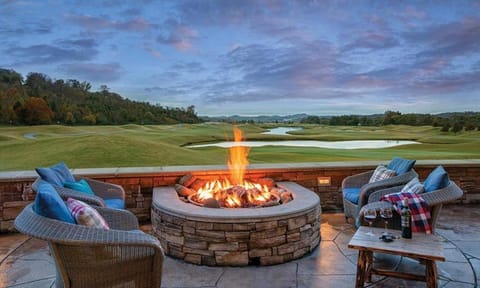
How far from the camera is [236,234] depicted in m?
3.50

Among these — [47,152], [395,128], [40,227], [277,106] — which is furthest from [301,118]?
[40,227]

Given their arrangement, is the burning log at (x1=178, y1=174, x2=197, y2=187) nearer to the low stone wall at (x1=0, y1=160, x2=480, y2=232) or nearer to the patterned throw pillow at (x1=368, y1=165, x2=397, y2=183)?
the low stone wall at (x1=0, y1=160, x2=480, y2=232)

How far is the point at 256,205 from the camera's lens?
410 centimetres

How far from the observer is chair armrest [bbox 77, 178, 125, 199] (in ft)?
14.8

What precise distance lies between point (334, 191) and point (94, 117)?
17.1 metres

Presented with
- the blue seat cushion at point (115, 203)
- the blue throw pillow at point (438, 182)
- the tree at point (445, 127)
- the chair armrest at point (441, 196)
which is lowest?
→ the blue seat cushion at point (115, 203)

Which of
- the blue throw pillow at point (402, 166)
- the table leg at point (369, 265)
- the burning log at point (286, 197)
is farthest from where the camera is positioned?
the blue throw pillow at point (402, 166)

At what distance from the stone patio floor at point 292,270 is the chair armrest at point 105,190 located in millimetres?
863

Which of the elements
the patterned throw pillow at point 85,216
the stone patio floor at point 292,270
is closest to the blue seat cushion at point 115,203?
the stone patio floor at point 292,270

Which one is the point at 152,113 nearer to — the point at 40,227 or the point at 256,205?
the point at 256,205

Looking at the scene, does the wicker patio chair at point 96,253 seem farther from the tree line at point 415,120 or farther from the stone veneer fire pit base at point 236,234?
the tree line at point 415,120

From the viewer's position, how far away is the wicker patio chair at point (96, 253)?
211 centimetres

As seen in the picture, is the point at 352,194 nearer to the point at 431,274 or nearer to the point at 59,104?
the point at 431,274

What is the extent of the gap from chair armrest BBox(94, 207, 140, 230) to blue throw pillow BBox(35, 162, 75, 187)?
86cm
